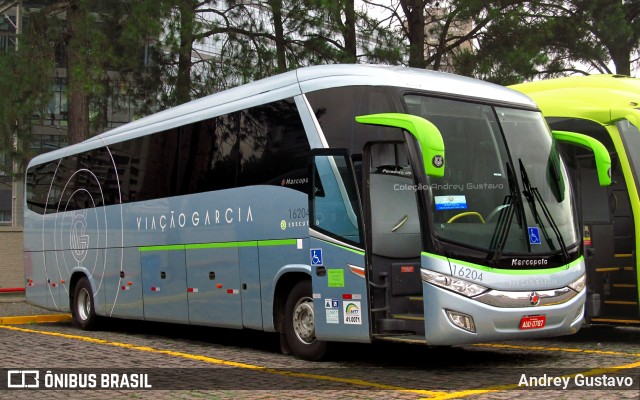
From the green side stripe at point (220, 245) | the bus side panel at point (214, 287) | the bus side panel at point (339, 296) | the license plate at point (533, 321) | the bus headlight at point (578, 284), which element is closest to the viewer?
the license plate at point (533, 321)

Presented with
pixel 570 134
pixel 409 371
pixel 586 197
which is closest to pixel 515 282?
pixel 409 371

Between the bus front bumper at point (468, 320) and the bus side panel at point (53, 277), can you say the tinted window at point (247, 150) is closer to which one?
the bus front bumper at point (468, 320)

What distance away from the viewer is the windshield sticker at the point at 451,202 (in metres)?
9.45

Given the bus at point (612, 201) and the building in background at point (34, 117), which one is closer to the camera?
the bus at point (612, 201)

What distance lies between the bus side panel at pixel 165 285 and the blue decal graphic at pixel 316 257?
345 cm

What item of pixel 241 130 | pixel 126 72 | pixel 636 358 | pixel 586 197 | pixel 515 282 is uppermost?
pixel 126 72

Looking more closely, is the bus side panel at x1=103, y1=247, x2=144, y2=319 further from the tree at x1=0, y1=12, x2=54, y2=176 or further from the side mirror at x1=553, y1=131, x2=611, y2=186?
the side mirror at x1=553, y1=131, x2=611, y2=186

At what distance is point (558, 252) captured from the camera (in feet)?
32.8

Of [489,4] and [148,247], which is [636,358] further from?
[489,4]

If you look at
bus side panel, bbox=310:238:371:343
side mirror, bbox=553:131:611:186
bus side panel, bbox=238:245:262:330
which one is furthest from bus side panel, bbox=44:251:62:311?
side mirror, bbox=553:131:611:186

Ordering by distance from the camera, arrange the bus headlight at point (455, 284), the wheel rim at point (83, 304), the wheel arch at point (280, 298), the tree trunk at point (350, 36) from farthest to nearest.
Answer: the tree trunk at point (350, 36), the wheel rim at point (83, 304), the wheel arch at point (280, 298), the bus headlight at point (455, 284)

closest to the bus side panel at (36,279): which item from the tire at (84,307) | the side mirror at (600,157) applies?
the tire at (84,307)

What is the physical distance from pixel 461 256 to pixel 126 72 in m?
14.3

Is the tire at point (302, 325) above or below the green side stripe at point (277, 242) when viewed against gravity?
below
